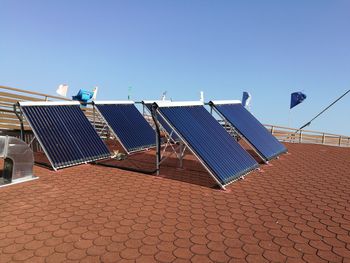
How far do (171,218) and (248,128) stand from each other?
7017mm

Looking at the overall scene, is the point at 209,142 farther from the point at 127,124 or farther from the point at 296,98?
the point at 296,98

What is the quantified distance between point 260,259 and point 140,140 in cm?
902

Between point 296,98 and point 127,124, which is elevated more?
point 296,98

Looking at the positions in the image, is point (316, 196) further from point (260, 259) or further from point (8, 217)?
point (8, 217)

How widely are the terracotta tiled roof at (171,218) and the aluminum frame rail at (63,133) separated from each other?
22.2 inches

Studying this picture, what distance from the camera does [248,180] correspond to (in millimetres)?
9281

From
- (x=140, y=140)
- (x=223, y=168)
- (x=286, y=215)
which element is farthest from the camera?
(x=140, y=140)

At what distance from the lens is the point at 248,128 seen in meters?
12.3

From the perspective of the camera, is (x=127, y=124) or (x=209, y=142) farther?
(x=127, y=124)

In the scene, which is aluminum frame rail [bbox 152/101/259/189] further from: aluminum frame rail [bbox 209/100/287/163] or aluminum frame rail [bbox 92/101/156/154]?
aluminum frame rail [bbox 92/101/156/154]

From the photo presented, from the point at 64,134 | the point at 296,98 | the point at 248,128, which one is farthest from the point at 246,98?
the point at 64,134

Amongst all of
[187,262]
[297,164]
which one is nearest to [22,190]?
[187,262]

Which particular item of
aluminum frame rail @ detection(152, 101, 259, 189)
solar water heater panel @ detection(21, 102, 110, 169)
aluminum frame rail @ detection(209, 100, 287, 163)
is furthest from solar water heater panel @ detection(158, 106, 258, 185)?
solar water heater panel @ detection(21, 102, 110, 169)

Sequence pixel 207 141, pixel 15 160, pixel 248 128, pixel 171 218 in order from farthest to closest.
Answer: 1. pixel 248 128
2. pixel 207 141
3. pixel 15 160
4. pixel 171 218
